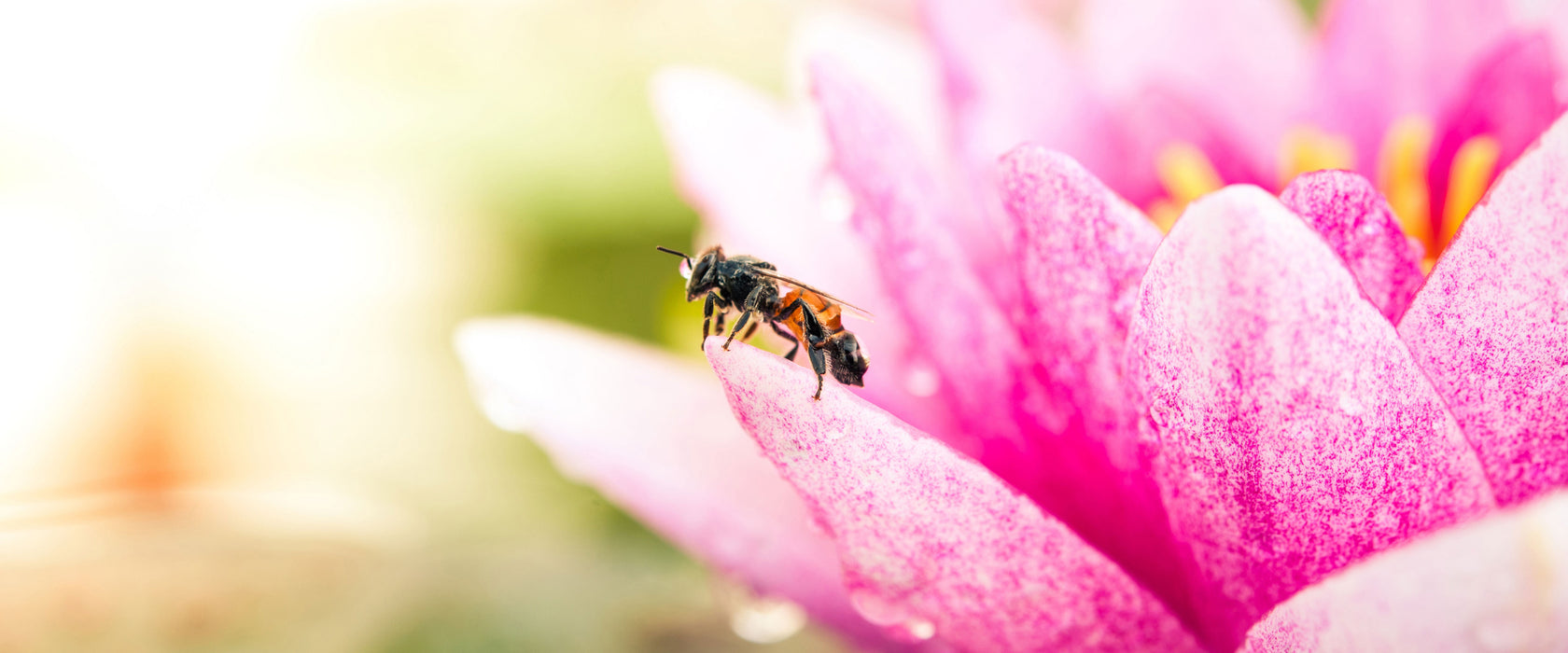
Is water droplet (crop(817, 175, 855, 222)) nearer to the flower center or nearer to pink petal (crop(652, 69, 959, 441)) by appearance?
pink petal (crop(652, 69, 959, 441))

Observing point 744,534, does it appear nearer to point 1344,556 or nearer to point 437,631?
point 1344,556

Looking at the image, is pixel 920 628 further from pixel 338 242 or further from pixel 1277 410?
pixel 338 242

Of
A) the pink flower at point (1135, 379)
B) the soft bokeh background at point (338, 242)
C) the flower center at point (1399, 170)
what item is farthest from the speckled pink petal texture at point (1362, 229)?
the soft bokeh background at point (338, 242)

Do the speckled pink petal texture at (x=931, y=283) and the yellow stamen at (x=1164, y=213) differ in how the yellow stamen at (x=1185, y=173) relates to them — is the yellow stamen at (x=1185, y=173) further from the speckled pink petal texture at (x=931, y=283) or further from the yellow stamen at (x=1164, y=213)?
the speckled pink petal texture at (x=931, y=283)

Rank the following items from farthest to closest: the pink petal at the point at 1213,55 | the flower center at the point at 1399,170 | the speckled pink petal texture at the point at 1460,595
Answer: the pink petal at the point at 1213,55 < the flower center at the point at 1399,170 < the speckled pink petal texture at the point at 1460,595

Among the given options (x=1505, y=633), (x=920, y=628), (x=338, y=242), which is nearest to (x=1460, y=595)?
(x=1505, y=633)

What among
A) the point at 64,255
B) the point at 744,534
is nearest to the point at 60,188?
the point at 64,255
